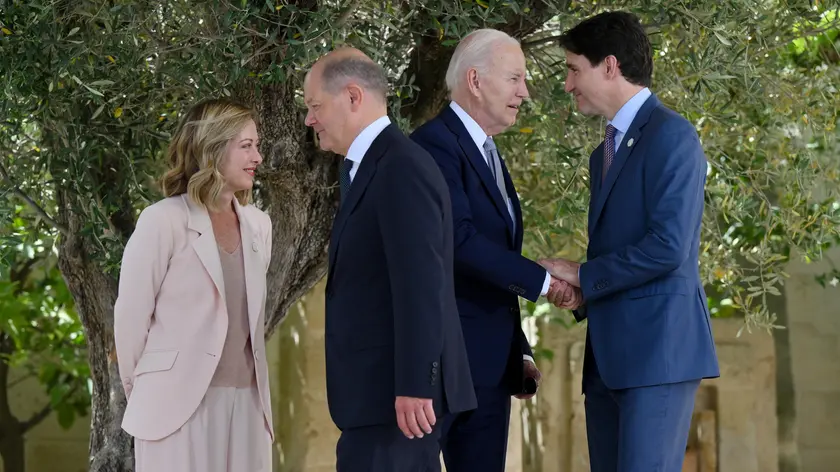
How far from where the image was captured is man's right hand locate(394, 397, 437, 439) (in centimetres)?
305

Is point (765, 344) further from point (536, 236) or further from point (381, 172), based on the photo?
point (381, 172)

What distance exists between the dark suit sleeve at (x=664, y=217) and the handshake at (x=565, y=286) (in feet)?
0.45

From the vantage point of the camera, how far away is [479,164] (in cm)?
381

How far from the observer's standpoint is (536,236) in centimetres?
608

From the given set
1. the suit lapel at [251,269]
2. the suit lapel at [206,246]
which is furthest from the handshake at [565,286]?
the suit lapel at [206,246]

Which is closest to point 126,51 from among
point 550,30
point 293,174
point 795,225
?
point 293,174

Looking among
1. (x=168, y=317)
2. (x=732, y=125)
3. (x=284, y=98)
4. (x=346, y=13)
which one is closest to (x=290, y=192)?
(x=284, y=98)

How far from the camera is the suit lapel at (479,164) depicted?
3.80m

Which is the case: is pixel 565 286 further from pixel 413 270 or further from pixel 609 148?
pixel 413 270

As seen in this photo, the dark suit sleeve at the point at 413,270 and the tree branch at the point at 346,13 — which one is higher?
the tree branch at the point at 346,13

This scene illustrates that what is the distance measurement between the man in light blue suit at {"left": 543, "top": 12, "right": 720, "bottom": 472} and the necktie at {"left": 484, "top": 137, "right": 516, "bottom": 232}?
317mm

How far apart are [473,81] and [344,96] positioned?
0.66 meters

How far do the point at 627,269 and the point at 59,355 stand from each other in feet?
19.5

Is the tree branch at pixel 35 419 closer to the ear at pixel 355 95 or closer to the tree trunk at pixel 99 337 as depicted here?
the tree trunk at pixel 99 337
